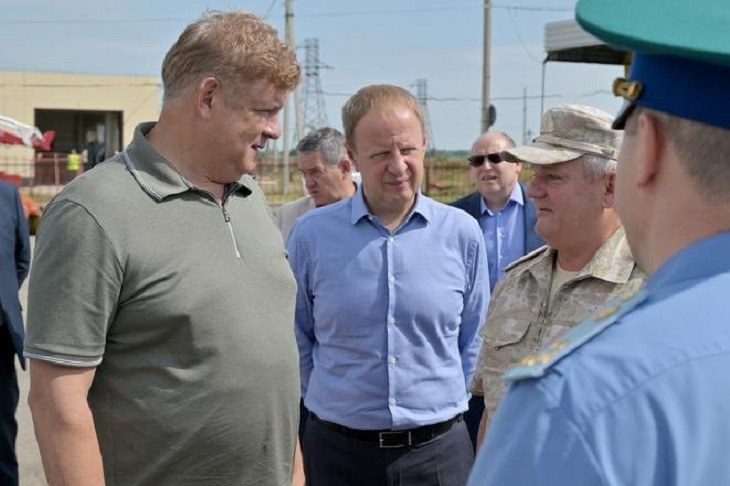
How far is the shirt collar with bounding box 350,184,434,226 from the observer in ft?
11.1

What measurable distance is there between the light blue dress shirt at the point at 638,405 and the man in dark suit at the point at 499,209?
4049 mm

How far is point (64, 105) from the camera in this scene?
46.9 meters

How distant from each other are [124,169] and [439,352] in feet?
5.01

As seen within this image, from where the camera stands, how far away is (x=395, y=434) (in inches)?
126

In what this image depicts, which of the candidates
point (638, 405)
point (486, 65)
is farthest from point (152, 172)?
point (486, 65)

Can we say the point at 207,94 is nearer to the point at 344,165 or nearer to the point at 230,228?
the point at 230,228

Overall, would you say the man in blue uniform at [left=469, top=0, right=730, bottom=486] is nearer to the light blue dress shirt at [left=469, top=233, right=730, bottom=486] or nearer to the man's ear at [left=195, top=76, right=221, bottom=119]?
the light blue dress shirt at [left=469, top=233, right=730, bottom=486]

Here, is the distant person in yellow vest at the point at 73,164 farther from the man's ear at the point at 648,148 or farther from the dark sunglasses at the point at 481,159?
the man's ear at the point at 648,148

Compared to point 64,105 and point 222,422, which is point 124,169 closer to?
point 222,422

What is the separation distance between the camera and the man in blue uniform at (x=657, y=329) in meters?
0.92

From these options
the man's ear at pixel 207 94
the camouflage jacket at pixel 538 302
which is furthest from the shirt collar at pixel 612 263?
the man's ear at pixel 207 94

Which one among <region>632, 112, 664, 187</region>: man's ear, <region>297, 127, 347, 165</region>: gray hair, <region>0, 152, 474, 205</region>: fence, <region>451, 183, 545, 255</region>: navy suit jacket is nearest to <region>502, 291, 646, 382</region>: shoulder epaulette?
<region>632, 112, 664, 187</region>: man's ear

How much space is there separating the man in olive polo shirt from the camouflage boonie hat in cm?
82

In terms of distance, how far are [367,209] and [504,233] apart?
2028 mm
